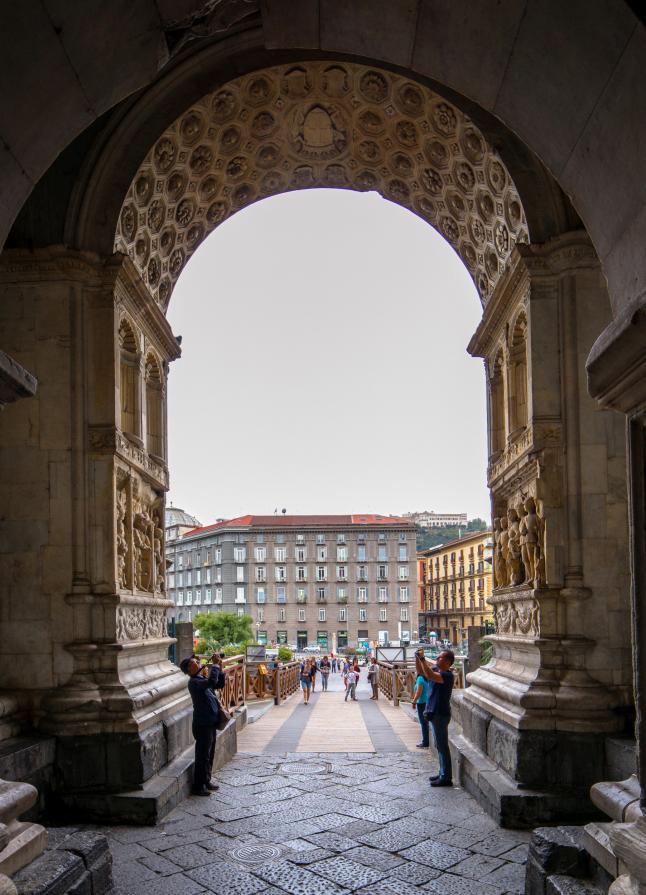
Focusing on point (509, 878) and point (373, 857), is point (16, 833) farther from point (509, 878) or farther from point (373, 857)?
point (509, 878)

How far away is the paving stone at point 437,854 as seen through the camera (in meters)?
6.02

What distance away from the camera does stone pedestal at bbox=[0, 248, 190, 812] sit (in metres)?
7.76

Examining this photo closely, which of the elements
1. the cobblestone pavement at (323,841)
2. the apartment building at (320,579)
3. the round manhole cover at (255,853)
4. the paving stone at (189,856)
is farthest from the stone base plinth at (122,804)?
the apartment building at (320,579)

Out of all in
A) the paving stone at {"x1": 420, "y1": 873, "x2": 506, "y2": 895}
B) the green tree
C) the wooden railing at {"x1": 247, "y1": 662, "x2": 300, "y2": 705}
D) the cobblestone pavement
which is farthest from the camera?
the green tree

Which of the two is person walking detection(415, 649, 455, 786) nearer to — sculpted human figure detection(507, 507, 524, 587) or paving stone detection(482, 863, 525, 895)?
sculpted human figure detection(507, 507, 524, 587)

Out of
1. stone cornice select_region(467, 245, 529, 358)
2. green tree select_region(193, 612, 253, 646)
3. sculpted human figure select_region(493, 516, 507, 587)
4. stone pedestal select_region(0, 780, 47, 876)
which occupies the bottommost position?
green tree select_region(193, 612, 253, 646)

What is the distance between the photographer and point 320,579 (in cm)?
7962

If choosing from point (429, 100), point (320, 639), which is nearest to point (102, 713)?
point (429, 100)

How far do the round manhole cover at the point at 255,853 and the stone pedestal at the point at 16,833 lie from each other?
2279 mm

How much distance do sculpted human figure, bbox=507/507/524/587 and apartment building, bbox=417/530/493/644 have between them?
57.9 m

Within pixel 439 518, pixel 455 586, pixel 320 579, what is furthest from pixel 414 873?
pixel 439 518

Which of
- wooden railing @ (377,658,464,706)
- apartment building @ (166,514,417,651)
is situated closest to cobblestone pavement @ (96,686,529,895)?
wooden railing @ (377,658,464,706)

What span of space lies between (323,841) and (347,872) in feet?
2.74

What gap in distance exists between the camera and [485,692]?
9008mm
